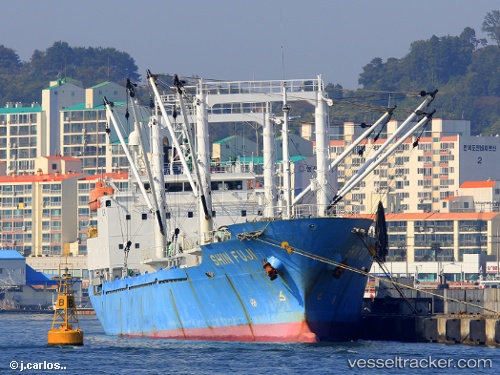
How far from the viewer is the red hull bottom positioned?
69.4 m

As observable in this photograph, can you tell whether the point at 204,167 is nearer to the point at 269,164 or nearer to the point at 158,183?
the point at 269,164

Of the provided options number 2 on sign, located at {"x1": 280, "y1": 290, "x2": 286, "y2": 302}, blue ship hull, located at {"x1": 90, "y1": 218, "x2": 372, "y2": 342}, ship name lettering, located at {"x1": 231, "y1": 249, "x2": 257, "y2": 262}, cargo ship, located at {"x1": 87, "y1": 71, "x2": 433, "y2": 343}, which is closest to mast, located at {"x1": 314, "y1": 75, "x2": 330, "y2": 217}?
cargo ship, located at {"x1": 87, "y1": 71, "x2": 433, "y2": 343}

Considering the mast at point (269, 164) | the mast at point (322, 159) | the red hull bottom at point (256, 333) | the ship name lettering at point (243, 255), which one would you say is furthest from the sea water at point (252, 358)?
the mast at point (269, 164)

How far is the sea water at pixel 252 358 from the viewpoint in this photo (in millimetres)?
60969

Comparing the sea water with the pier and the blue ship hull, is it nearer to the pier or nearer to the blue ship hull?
the blue ship hull

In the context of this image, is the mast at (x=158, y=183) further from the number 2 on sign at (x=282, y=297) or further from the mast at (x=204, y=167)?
the number 2 on sign at (x=282, y=297)

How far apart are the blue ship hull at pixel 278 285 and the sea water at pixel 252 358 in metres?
0.86

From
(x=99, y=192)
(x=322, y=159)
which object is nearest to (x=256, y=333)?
(x=322, y=159)

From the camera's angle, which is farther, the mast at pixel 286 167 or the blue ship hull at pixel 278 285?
the mast at pixel 286 167

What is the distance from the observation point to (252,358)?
6462 centimetres

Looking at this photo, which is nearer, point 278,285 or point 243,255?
point 278,285

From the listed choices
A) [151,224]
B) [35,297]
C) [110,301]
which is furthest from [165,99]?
[35,297]

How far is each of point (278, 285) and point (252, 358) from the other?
609 cm

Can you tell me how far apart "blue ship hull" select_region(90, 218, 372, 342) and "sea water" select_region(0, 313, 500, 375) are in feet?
2.83
